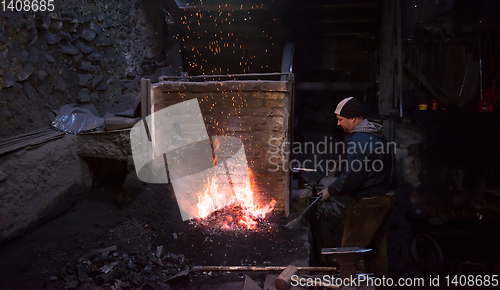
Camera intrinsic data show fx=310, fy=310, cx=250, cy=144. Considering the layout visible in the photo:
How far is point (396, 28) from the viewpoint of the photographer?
19.8 ft

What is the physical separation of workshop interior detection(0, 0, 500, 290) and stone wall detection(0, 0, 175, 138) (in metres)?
0.02

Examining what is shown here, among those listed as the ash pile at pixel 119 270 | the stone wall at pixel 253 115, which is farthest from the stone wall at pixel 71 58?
the ash pile at pixel 119 270

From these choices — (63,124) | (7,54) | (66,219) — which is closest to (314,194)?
(66,219)

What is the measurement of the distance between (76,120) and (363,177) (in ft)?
13.3

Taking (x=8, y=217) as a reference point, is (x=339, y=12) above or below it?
above

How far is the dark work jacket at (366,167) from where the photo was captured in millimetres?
3014

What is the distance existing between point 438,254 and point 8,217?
6052 mm

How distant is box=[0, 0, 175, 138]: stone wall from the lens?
12.9 feet

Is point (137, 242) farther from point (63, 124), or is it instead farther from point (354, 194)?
point (354, 194)

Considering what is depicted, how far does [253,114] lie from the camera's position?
4016 mm

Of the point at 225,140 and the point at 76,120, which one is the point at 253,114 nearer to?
the point at 225,140

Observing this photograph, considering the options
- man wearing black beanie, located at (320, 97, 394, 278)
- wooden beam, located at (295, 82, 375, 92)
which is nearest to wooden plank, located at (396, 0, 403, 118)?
wooden beam, located at (295, 82, 375, 92)

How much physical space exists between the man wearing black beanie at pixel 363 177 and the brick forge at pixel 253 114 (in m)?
0.95

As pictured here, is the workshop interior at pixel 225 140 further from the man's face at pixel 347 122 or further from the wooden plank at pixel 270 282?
the man's face at pixel 347 122
